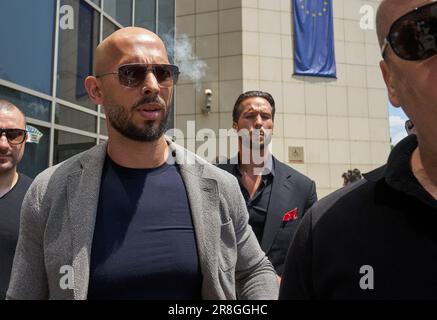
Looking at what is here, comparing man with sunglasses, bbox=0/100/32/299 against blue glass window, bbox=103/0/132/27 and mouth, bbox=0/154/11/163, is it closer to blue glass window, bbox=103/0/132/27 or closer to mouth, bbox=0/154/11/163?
mouth, bbox=0/154/11/163

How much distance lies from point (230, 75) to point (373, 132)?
6790 millimetres

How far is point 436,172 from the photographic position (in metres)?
1.33

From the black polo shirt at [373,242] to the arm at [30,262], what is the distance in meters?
1.23

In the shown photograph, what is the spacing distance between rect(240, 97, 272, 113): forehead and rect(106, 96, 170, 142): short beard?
63.1 inches

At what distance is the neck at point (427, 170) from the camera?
1.32m

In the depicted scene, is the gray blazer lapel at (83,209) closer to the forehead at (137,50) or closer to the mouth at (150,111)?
the mouth at (150,111)

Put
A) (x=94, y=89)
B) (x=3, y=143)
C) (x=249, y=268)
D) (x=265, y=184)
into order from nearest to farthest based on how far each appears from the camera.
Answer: (x=249, y=268) < (x=94, y=89) < (x=3, y=143) < (x=265, y=184)

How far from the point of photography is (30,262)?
6.38 feet

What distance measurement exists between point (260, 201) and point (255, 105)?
94 cm

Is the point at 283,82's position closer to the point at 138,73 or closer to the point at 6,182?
the point at 6,182

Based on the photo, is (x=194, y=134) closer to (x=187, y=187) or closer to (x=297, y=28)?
(x=297, y=28)

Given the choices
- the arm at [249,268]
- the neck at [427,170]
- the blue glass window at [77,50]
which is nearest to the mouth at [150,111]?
the arm at [249,268]

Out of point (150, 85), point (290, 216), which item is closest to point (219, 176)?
point (150, 85)

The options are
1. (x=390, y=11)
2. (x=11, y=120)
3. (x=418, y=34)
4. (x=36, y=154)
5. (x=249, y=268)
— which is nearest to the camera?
(x=418, y=34)
